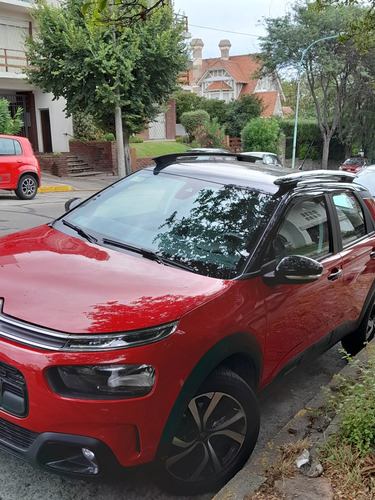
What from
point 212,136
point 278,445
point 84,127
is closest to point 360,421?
point 278,445

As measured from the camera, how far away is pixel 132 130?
21.5 m

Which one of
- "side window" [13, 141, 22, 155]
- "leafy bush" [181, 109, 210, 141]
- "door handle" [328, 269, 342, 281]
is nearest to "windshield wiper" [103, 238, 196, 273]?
"door handle" [328, 269, 342, 281]

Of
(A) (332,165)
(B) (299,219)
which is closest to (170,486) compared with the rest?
(B) (299,219)

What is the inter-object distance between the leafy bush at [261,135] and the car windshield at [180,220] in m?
23.8

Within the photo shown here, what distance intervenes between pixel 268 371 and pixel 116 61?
17.6m

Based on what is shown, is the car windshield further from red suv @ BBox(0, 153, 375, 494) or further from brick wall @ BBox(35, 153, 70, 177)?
brick wall @ BBox(35, 153, 70, 177)

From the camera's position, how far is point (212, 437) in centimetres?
261

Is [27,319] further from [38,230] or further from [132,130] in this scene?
[132,130]

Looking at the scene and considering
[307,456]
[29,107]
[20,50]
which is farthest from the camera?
[29,107]

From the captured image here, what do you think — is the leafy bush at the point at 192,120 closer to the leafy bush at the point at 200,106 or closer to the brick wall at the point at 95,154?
the leafy bush at the point at 200,106

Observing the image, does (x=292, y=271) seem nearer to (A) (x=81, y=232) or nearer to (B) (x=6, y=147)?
(A) (x=81, y=232)

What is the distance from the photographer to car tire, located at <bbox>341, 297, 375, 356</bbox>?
4.43m

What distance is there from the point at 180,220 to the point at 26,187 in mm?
11398

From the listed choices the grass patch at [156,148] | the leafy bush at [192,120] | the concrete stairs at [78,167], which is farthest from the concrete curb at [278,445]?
the leafy bush at [192,120]
